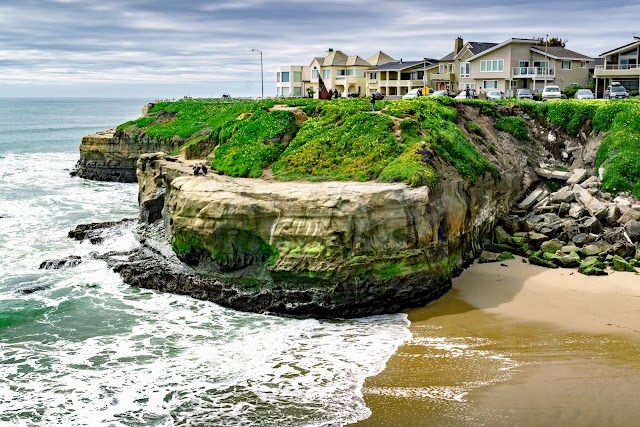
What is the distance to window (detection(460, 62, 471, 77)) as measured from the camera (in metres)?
61.7

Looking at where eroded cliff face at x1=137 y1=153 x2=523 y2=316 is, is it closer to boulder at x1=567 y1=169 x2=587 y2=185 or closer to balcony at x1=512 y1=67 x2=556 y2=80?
boulder at x1=567 y1=169 x2=587 y2=185

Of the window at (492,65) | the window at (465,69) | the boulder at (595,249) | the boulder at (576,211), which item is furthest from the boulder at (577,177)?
the window at (465,69)

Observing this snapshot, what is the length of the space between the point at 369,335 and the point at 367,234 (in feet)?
10.9

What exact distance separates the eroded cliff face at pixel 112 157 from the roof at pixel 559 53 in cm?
3127

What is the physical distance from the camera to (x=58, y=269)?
27.2 meters

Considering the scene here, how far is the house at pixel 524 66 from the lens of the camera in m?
A: 56.9

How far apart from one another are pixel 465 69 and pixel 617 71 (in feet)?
45.2

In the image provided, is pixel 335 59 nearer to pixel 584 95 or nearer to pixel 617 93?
pixel 584 95

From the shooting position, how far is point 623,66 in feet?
175

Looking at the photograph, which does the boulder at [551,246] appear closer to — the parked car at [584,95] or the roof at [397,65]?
the parked car at [584,95]

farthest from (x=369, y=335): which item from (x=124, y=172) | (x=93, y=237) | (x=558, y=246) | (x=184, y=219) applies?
(x=124, y=172)

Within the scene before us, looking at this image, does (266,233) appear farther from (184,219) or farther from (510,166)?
(510,166)

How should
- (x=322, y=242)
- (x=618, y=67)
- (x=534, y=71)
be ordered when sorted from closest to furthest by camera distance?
(x=322, y=242) < (x=618, y=67) < (x=534, y=71)

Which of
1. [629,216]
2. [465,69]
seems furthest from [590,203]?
[465,69]
